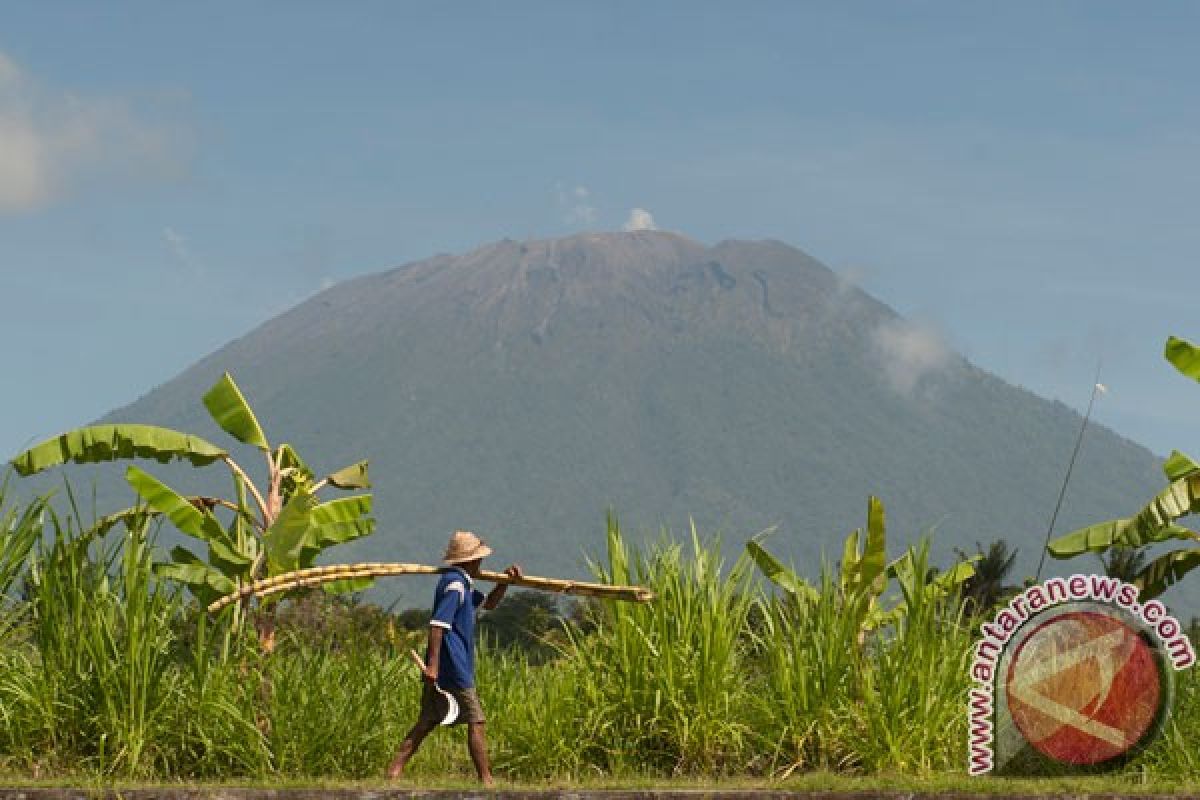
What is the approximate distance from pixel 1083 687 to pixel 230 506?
24.3ft

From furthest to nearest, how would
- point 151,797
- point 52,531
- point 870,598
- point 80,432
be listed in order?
point 80,432 < point 870,598 < point 52,531 < point 151,797

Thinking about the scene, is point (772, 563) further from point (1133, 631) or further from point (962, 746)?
point (1133, 631)

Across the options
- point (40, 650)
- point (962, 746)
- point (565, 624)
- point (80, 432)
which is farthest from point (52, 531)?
point (962, 746)

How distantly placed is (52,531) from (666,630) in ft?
16.5

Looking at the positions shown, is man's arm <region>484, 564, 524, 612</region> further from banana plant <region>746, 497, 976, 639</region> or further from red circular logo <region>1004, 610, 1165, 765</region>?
red circular logo <region>1004, 610, 1165, 765</region>

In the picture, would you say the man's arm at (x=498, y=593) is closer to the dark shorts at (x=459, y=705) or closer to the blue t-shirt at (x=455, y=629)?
the blue t-shirt at (x=455, y=629)

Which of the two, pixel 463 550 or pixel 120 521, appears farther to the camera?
pixel 120 521

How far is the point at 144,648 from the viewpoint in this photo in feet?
43.4

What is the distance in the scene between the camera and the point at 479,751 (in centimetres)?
1292

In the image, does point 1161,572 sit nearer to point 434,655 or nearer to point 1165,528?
point 1165,528

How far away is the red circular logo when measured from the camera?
1345cm

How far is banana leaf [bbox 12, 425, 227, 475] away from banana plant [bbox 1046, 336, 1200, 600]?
8209 mm

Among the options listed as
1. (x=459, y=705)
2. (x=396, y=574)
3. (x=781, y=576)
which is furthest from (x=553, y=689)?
(x=781, y=576)

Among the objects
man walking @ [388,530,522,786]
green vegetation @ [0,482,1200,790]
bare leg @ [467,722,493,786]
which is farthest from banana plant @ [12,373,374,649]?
bare leg @ [467,722,493,786]
